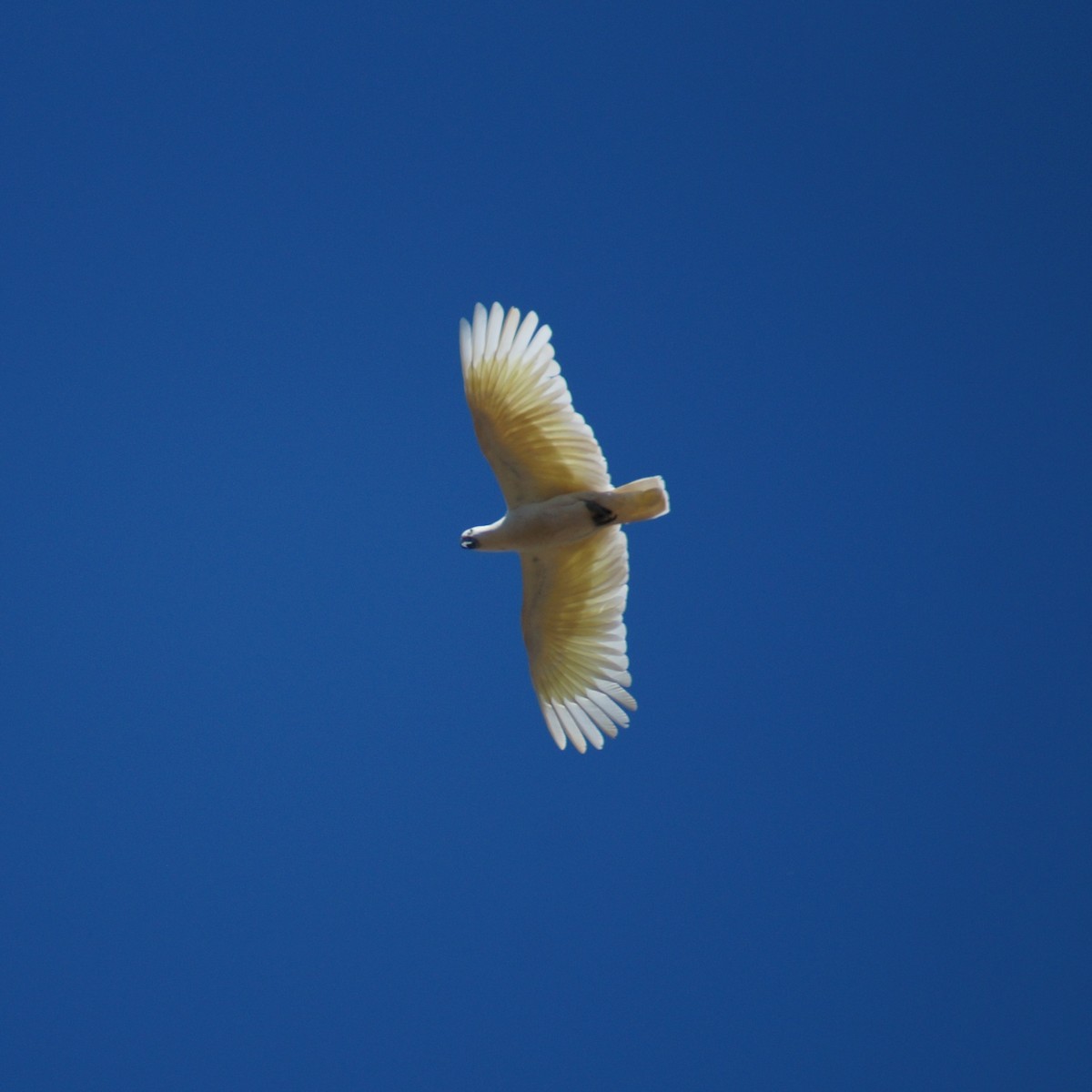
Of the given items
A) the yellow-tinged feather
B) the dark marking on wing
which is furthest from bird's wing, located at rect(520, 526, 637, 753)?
the dark marking on wing

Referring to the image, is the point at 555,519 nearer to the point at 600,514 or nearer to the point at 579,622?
the point at 600,514

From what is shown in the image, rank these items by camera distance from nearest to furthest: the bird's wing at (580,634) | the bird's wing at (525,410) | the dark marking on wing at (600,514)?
the bird's wing at (525,410) → the dark marking on wing at (600,514) → the bird's wing at (580,634)

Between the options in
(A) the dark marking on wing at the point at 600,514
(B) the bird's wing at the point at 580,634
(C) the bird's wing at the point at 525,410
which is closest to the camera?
(C) the bird's wing at the point at 525,410

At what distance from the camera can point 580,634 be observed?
4.82 meters

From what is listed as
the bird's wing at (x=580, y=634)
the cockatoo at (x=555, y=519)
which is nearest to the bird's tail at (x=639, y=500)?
the cockatoo at (x=555, y=519)

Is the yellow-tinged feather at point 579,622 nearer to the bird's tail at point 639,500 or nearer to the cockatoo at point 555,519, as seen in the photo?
the cockatoo at point 555,519

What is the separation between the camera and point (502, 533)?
4582 mm

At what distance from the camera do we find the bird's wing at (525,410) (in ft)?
14.3

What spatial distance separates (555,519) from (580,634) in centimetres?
48

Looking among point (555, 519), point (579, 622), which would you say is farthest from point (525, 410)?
point (579, 622)

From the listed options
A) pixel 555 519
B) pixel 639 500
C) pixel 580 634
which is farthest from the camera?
pixel 580 634

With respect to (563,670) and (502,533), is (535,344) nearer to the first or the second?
(502,533)

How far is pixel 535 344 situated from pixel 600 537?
69 centimetres

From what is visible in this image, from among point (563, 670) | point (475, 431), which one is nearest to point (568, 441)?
point (475, 431)
